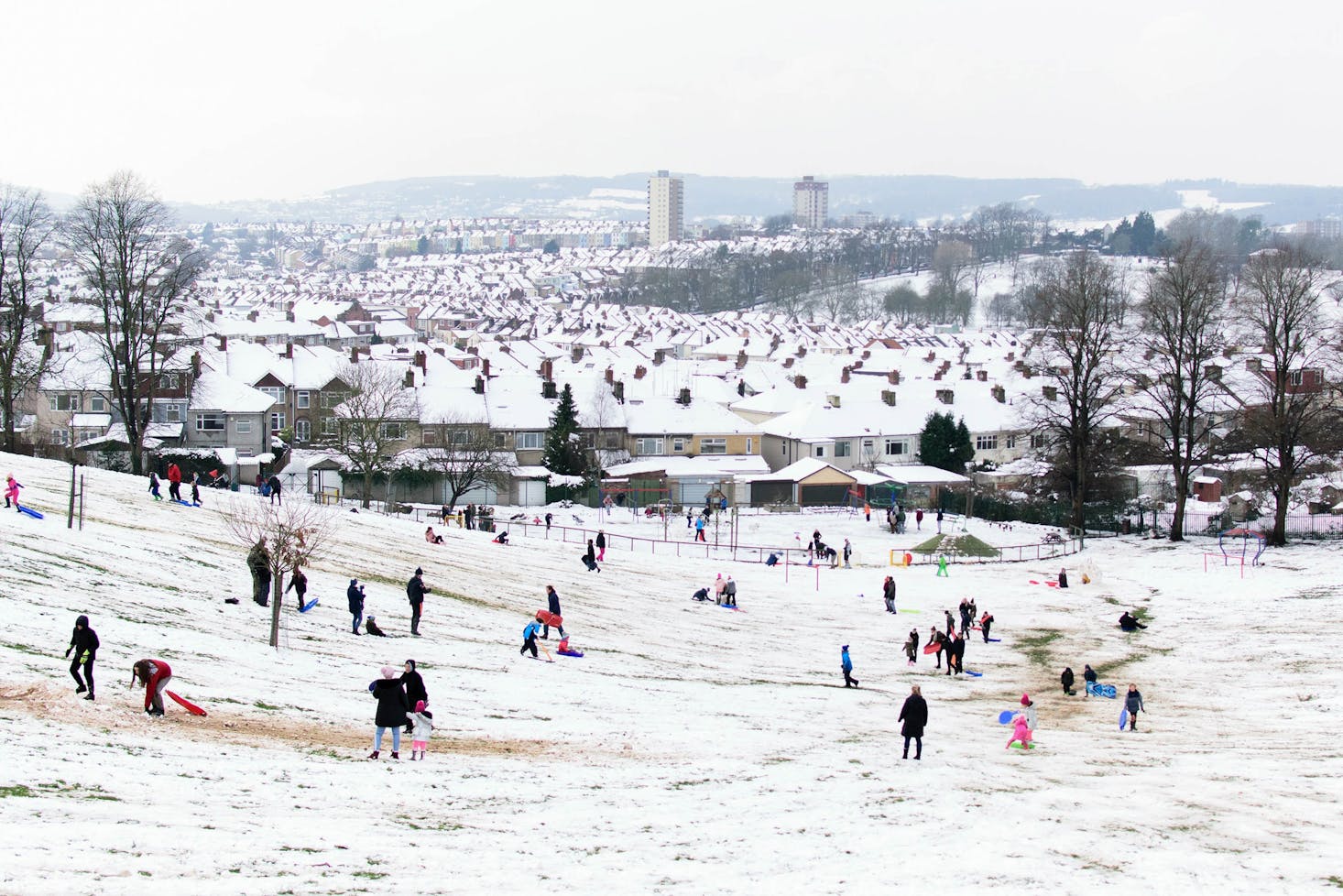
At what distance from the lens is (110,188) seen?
44.3 meters

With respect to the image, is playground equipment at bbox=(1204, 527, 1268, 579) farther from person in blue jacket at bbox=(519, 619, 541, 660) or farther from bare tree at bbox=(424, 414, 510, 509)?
bare tree at bbox=(424, 414, 510, 509)

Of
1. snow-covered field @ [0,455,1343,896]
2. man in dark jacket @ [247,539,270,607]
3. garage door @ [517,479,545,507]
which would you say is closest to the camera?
snow-covered field @ [0,455,1343,896]

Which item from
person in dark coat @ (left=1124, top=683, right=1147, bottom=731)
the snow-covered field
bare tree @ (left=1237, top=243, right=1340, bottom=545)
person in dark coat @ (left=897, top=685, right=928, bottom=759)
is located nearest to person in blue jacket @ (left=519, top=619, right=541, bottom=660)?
the snow-covered field

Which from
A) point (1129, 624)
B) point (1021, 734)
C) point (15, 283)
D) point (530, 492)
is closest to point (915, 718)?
point (1021, 734)

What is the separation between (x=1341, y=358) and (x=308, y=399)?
52019 millimetres

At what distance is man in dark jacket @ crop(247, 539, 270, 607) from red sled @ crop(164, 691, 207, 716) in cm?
549

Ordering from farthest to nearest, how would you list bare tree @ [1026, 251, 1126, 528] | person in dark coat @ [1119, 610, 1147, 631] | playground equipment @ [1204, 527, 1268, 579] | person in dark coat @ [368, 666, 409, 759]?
bare tree @ [1026, 251, 1126, 528] → playground equipment @ [1204, 527, 1268, 579] → person in dark coat @ [1119, 610, 1147, 631] → person in dark coat @ [368, 666, 409, 759]

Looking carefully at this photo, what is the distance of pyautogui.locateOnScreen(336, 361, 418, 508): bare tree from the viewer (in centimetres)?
5572

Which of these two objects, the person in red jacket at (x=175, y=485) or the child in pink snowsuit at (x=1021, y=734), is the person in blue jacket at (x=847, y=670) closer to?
the child in pink snowsuit at (x=1021, y=734)

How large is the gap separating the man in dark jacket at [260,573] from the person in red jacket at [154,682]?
5728 mm

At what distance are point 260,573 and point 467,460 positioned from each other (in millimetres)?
34173

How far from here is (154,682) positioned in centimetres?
1630

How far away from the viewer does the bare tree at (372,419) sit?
5572 centimetres

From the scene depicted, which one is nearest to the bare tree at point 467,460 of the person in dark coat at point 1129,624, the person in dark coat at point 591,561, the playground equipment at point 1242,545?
the person in dark coat at point 591,561
